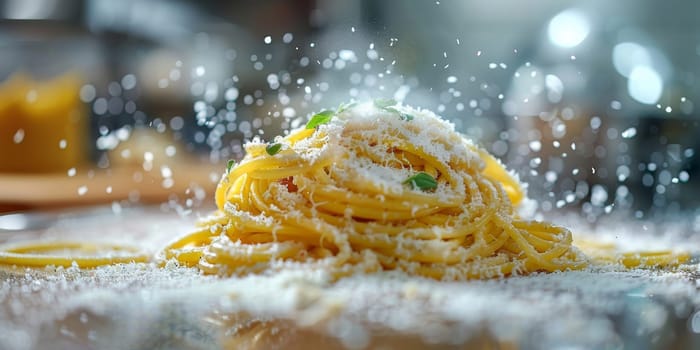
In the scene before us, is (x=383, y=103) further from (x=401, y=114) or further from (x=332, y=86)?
(x=332, y=86)

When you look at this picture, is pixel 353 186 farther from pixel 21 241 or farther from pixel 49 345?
pixel 21 241

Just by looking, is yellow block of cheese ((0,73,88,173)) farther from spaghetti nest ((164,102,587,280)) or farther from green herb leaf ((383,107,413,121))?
green herb leaf ((383,107,413,121))

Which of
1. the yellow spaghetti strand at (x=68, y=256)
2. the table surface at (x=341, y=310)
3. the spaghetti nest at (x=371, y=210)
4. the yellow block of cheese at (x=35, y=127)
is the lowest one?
the table surface at (x=341, y=310)

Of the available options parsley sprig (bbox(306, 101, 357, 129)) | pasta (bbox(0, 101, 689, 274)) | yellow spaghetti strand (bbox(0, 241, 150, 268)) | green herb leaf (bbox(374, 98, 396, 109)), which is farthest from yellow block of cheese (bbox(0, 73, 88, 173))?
green herb leaf (bbox(374, 98, 396, 109))

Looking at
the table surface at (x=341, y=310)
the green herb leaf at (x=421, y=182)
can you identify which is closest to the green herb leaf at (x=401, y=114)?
the green herb leaf at (x=421, y=182)

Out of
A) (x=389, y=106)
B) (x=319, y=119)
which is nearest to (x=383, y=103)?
(x=389, y=106)

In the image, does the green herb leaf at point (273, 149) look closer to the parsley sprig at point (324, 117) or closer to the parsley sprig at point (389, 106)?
the parsley sprig at point (324, 117)
